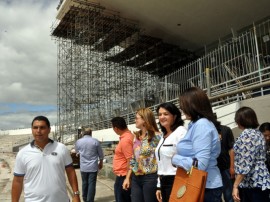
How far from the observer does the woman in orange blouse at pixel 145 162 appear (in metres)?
3.66

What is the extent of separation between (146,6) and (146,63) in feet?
26.0

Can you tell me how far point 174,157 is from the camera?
2449 millimetres

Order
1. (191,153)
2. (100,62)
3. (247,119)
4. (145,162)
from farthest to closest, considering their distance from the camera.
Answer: (100,62), (145,162), (247,119), (191,153)

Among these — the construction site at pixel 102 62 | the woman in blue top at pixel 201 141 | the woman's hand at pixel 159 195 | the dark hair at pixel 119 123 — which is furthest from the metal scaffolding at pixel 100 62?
the woman in blue top at pixel 201 141

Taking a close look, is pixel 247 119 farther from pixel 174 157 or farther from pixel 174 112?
pixel 174 157

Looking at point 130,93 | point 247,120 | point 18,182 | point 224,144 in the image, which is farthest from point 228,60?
point 130,93

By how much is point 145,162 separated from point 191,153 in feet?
4.74

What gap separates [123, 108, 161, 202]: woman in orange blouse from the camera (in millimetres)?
3660

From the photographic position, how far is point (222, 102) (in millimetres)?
8820

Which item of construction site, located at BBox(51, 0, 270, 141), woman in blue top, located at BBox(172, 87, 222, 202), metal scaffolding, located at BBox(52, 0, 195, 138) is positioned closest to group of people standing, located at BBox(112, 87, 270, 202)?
woman in blue top, located at BBox(172, 87, 222, 202)

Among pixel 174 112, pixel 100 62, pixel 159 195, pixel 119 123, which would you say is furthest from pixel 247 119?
pixel 100 62

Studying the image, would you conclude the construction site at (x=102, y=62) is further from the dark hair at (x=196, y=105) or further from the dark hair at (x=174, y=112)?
the dark hair at (x=196, y=105)

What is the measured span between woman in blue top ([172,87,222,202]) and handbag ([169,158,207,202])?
6 centimetres

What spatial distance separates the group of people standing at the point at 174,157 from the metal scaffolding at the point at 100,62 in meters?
17.8
